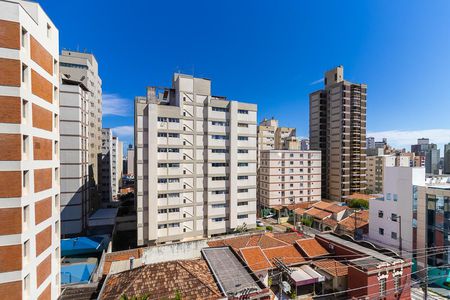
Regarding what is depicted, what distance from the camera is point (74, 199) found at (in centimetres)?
3409

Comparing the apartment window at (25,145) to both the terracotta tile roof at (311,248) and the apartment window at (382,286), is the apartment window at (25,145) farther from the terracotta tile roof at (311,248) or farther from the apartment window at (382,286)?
the apartment window at (382,286)

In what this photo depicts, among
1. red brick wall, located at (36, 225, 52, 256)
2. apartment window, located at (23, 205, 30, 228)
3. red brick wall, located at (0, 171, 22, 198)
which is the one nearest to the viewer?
red brick wall, located at (0, 171, 22, 198)

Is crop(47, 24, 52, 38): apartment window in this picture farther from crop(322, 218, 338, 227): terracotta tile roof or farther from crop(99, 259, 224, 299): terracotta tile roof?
crop(322, 218, 338, 227): terracotta tile roof

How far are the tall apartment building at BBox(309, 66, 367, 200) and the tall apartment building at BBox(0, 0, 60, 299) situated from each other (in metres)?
66.4

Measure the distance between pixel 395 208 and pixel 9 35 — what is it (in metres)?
44.2

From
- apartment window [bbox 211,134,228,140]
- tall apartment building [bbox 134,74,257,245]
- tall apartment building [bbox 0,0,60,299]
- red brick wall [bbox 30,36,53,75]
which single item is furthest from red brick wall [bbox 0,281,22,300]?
apartment window [bbox 211,134,228,140]

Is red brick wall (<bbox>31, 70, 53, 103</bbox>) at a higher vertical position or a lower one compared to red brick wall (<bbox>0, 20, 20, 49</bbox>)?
lower

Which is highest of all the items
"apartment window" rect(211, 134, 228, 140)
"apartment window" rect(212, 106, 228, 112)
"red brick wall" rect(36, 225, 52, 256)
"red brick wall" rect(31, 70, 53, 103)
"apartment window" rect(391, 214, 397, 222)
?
"apartment window" rect(212, 106, 228, 112)

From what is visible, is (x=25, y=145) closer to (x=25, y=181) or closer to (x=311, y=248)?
(x=25, y=181)

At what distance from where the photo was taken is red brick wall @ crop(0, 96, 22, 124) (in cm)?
1180

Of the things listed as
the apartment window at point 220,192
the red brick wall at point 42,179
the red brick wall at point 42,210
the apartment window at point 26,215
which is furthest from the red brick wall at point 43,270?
the apartment window at point 220,192

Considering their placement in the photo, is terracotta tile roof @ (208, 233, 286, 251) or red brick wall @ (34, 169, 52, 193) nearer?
red brick wall @ (34, 169, 52, 193)

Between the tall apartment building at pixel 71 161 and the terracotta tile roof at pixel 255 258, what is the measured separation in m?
27.6

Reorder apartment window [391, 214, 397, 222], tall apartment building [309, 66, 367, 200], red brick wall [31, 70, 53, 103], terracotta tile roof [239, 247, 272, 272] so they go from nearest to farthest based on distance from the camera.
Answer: red brick wall [31, 70, 53, 103]
terracotta tile roof [239, 247, 272, 272]
apartment window [391, 214, 397, 222]
tall apartment building [309, 66, 367, 200]
